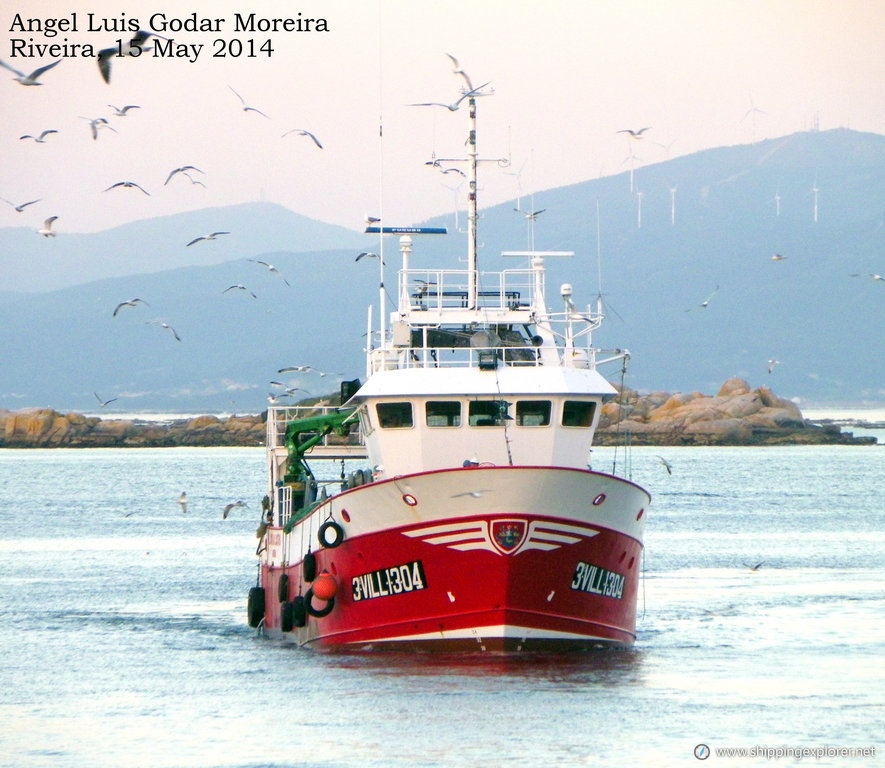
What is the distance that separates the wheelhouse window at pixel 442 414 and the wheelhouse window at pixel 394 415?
333 millimetres

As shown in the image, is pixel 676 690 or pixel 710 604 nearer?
pixel 676 690

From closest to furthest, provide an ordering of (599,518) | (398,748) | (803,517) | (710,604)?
(398,748)
(599,518)
(710,604)
(803,517)

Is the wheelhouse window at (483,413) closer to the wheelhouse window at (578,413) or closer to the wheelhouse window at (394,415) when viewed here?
the wheelhouse window at (394,415)

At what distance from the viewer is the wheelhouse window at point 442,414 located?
2759 cm

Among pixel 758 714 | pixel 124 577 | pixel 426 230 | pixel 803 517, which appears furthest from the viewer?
pixel 803 517

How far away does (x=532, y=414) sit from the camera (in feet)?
90.5

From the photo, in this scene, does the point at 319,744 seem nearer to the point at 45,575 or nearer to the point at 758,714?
the point at 758,714

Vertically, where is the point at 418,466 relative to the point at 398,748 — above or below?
above

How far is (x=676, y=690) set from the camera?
86.4 feet

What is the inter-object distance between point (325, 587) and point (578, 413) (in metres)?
5.12

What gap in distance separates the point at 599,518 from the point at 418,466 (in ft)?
10.8

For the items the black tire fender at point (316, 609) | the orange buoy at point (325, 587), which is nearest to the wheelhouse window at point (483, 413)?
the orange buoy at point (325, 587)

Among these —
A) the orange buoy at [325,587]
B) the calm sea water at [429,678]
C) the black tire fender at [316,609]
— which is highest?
the orange buoy at [325,587]

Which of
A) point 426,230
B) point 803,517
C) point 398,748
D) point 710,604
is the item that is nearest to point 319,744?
point 398,748
